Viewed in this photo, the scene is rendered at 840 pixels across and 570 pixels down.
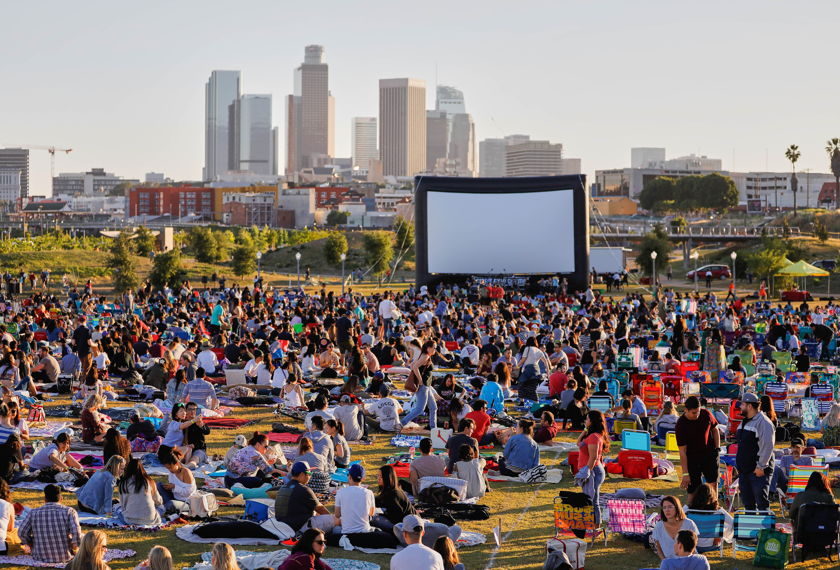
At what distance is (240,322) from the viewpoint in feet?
81.3

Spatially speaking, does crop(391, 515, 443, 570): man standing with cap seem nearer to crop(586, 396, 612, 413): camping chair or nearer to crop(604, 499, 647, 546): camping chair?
crop(604, 499, 647, 546): camping chair

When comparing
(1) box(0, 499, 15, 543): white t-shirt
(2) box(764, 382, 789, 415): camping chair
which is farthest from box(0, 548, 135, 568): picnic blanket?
(2) box(764, 382, 789, 415): camping chair

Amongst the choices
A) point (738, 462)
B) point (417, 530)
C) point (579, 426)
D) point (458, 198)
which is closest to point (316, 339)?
point (579, 426)

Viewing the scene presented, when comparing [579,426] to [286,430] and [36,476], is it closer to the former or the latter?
[286,430]

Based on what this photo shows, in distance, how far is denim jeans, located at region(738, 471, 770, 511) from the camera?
966cm

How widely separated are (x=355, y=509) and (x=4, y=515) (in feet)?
8.31

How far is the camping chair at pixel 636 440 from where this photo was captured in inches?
462

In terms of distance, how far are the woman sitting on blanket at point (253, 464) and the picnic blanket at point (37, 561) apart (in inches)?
84.0

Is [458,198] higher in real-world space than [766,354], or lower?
higher

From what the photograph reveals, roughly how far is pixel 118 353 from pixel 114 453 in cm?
844

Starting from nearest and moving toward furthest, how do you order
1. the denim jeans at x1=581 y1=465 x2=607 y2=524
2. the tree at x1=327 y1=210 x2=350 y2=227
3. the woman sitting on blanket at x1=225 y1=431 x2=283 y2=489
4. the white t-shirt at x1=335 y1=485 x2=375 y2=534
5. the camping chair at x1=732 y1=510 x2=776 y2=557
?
the camping chair at x1=732 y1=510 x2=776 y2=557 < the white t-shirt at x1=335 y1=485 x2=375 y2=534 < the denim jeans at x1=581 y1=465 x2=607 y2=524 < the woman sitting on blanket at x1=225 y1=431 x2=283 y2=489 < the tree at x1=327 y1=210 x2=350 y2=227

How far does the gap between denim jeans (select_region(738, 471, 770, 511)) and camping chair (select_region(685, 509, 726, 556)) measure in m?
1.11

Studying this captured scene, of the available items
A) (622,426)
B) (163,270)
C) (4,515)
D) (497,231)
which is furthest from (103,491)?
(163,270)

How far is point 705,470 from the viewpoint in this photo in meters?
9.91
